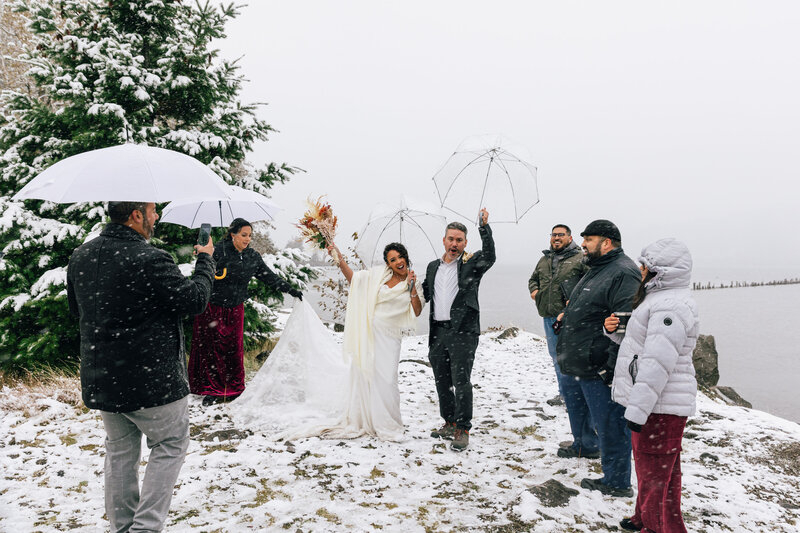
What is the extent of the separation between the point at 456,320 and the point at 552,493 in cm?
177

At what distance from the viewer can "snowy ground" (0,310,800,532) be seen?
125 inches

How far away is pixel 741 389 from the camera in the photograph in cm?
1656

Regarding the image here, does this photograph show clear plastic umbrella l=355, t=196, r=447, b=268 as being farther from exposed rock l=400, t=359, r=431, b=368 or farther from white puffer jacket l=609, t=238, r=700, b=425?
exposed rock l=400, t=359, r=431, b=368

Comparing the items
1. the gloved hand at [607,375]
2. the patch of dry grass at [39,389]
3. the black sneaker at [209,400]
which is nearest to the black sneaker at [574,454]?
the gloved hand at [607,375]

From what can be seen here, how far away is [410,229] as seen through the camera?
477 cm

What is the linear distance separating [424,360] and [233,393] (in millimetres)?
4346

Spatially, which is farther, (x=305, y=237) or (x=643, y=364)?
(x=305, y=237)

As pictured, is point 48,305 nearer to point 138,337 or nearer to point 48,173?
point 48,173

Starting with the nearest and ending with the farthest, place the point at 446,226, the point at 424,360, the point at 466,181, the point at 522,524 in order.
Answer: the point at 522,524
the point at 466,181
the point at 446,226
the point at 424,360

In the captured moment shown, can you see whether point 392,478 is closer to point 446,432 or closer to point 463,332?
point 446,432

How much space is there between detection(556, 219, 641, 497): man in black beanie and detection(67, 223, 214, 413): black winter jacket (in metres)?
3.00

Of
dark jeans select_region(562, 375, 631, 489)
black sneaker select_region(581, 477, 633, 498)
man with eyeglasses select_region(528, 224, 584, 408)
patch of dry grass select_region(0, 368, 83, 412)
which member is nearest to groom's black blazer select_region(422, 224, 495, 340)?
dark jeans select_region(562, 375, 631, 489)

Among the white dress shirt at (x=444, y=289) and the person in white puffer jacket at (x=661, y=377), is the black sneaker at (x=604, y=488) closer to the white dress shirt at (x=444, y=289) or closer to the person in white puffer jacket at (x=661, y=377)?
the person in white puffer jacket at (x=661, y=377)

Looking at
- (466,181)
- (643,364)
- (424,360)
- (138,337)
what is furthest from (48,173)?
(424,360)
